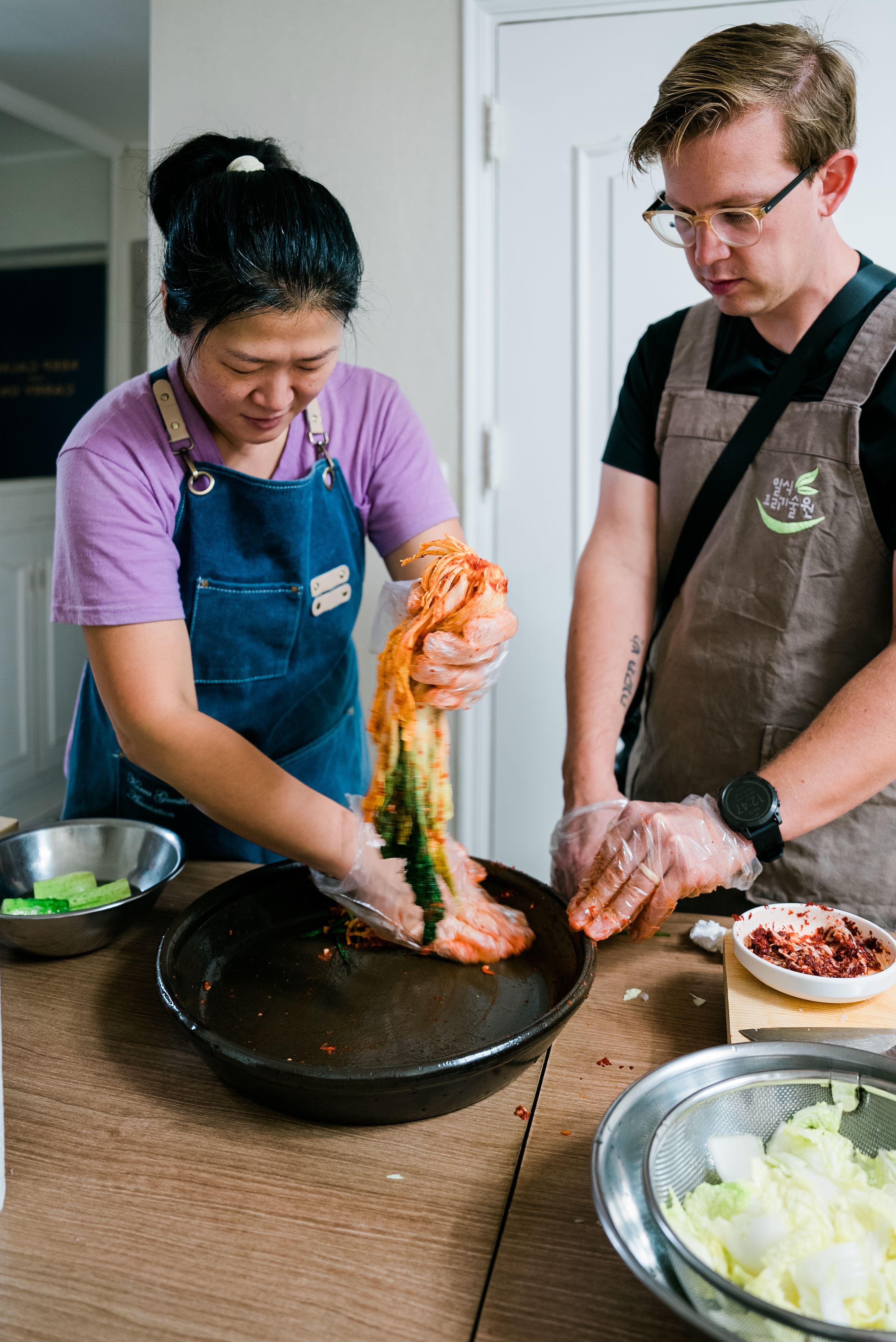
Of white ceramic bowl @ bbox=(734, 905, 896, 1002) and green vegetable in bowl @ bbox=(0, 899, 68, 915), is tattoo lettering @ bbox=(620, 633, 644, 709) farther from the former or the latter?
green vegetable in bowl @ bbox=(0, 899, 68, 915)

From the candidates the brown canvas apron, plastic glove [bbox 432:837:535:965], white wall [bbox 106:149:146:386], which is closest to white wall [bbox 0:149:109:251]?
white wall [bbox 106:149:146:386]

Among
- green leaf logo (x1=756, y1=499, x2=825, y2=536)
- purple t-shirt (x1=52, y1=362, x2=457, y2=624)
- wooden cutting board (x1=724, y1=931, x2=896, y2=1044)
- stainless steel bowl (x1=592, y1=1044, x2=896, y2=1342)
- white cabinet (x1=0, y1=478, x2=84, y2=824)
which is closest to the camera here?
stainless steel bowl (x1=592, y1=1044, x2=896, y2=1342)

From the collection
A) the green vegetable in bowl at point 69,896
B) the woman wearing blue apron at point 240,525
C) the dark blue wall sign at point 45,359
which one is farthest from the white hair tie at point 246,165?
the dark blue wall sign at point 45,359

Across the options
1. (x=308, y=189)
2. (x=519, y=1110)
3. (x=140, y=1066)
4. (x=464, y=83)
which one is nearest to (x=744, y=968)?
(x=519, y=1110)

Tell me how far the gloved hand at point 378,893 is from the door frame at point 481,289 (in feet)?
4.86

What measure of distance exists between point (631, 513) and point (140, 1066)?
1203mm

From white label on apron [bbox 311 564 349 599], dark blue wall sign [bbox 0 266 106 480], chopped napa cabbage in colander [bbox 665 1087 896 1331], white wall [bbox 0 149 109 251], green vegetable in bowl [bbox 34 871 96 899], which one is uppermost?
white wall [bbox 0 149 109 251]

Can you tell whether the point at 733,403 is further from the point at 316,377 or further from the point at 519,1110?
the point at 519,1110

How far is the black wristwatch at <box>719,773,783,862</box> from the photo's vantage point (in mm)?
1323

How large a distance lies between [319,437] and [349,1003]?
0.89 meters

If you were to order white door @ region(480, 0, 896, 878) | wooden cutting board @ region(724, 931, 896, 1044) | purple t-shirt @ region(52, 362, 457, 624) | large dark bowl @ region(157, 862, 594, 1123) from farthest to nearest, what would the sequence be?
white door @ region(480, 0, 896, 878), purple t-shirt @ region(52, 362, 457, 624), wooden cutting board @ region(724, 931, 896, 1044), large dark bowl @ region(157, 862, 594, 1123)

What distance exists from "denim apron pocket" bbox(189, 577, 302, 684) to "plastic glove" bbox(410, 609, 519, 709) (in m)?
0.44

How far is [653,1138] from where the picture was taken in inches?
32.0

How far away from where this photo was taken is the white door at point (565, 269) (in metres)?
2.57
